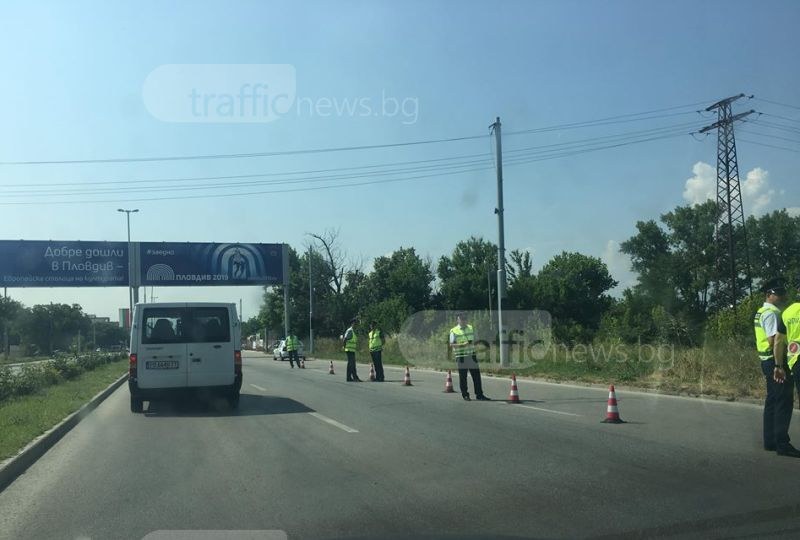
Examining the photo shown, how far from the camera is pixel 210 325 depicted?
14.8 meters

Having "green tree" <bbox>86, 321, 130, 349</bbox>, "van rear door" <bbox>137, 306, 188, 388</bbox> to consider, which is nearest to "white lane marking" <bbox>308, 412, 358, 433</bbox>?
"van rear door" <bbox>137, 306, 188, 388</bbox>

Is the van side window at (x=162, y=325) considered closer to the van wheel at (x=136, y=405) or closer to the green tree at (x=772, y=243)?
the van wheel at (x=136, y=405)

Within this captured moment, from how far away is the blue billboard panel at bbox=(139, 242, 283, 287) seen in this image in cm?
4169

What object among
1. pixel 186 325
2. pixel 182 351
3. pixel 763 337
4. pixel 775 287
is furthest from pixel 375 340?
pixel 775 287

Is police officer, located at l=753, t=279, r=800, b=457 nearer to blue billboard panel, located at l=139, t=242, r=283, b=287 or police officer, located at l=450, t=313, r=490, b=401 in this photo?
police officer, located at l=450, t=313, r=490, b=401

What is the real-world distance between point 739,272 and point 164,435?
65046 millimetres

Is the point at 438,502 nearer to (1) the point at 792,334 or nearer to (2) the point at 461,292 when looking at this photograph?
(1) the point at 792,334

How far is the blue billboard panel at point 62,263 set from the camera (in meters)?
39.2

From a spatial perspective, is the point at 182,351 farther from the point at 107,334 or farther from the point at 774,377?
the point at 107,334

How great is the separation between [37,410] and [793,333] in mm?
12746

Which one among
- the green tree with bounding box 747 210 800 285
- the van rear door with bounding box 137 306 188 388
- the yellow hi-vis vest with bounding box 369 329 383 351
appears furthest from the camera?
the green tree with bounding box 747 210 800 285

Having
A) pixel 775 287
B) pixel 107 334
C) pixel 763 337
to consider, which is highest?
pixel 775 287

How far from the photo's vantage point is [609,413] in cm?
1170

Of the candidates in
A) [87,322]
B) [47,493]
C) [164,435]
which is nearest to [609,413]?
[164,435]
